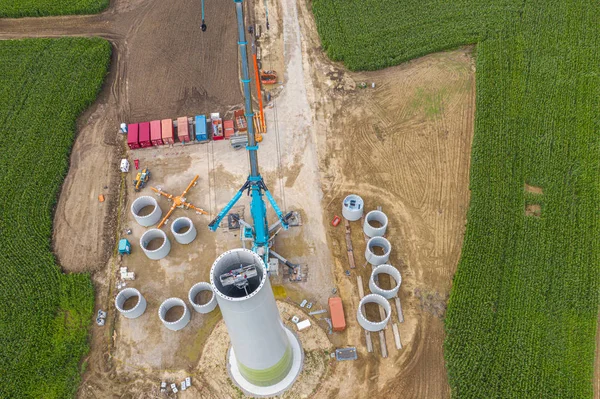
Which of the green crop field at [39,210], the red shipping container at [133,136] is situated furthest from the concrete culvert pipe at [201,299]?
the red shipping container at [133,136]

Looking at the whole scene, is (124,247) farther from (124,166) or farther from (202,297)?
(124,166)

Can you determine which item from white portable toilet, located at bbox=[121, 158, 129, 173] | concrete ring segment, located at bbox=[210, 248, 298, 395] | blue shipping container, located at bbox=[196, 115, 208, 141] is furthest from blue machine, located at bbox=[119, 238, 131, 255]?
concrete ring segment, located at bbox=[210, 248, 298, 395]

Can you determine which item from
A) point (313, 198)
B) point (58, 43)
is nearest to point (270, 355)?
point (313, 198)

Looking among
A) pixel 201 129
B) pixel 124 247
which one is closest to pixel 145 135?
pixel 201 129

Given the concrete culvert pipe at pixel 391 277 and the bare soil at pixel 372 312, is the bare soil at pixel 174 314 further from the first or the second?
the concrete culvert pipe at pixel 391 277

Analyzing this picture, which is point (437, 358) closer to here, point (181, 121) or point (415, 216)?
point (415, 216)
